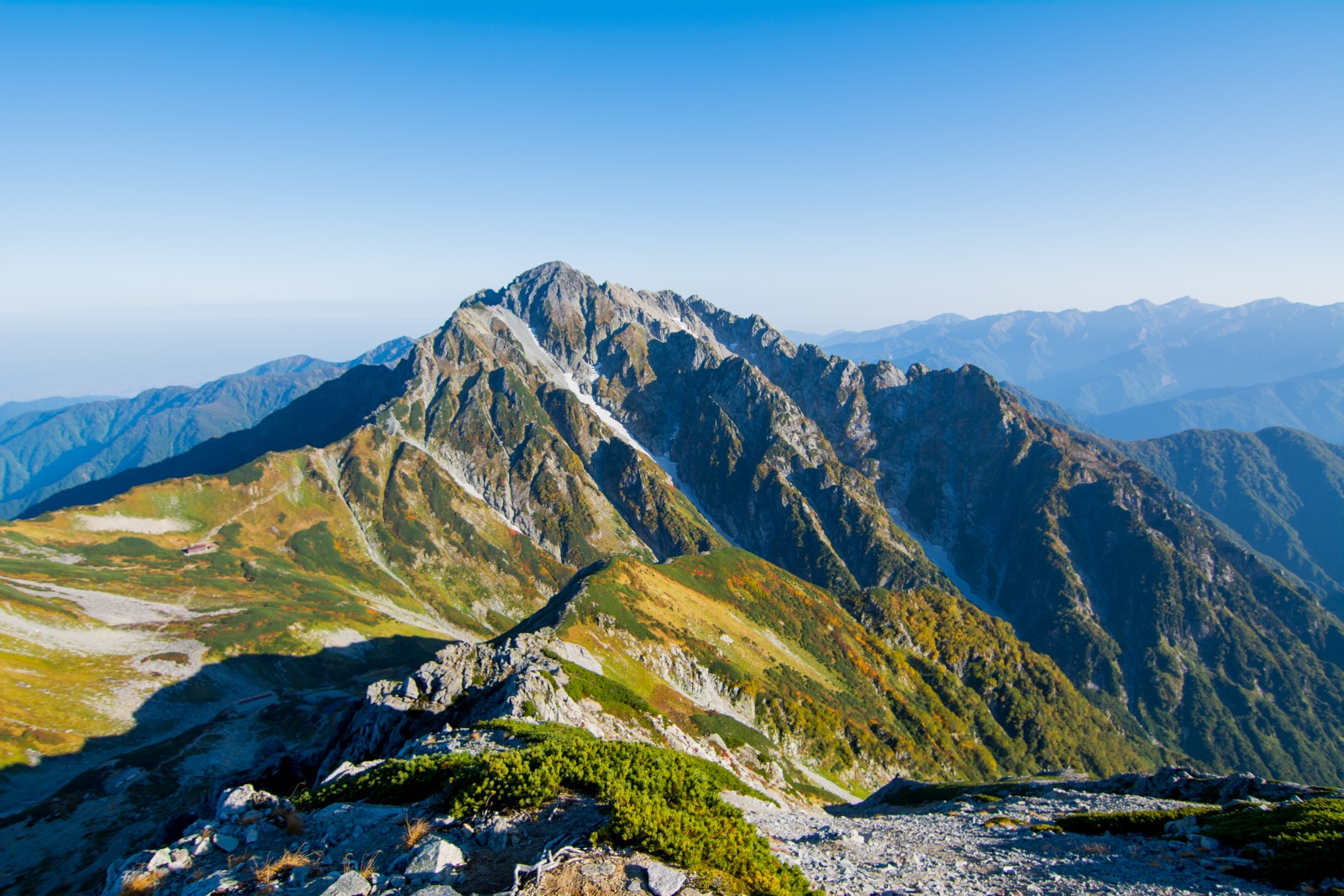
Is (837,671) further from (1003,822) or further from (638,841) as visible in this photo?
(638,841)

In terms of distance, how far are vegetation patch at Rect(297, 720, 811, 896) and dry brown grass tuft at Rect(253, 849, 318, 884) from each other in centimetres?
399

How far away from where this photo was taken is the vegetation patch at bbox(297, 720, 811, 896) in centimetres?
1557

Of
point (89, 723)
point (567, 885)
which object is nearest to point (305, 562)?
point (89, 723)

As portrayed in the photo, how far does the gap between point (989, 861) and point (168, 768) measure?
309 feet

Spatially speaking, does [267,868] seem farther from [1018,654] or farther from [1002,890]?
[1018,654]

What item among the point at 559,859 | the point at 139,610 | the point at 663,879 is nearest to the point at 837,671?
the point at 663,879

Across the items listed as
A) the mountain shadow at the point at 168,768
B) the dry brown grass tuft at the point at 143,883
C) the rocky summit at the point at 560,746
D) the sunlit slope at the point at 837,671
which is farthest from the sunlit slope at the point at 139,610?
the dry brown grass tuft at the point at 143,883

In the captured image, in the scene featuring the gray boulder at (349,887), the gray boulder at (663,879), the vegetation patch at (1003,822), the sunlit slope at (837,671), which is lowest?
the sunlit slope at (837,671)

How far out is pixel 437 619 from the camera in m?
197

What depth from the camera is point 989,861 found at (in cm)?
2600

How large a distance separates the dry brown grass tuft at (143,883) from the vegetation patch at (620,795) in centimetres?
634

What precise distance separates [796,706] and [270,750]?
260ft

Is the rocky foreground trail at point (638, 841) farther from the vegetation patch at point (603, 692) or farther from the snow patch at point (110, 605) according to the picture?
the snow patch at point (110, 605)

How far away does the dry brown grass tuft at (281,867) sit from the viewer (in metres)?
15.5
